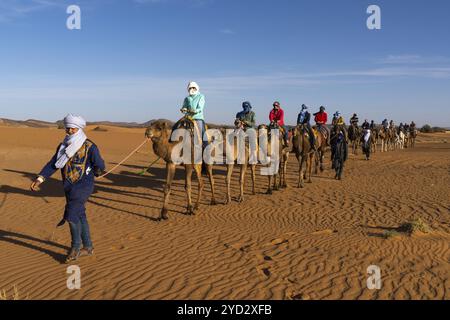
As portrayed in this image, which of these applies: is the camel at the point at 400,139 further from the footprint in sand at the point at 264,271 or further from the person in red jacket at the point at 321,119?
the footprint in sand at the point at 264,271

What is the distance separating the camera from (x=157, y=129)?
9.25m

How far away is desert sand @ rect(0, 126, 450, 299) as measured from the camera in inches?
231

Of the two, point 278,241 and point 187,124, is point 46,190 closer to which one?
point 187,124

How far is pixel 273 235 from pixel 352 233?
176 cm

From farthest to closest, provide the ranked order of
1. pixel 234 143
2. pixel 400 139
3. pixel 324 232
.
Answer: pixel 400 139, pixel 234 143, pixel 324 232

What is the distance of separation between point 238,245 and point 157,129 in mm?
3366

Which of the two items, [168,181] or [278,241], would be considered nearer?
[278,241]

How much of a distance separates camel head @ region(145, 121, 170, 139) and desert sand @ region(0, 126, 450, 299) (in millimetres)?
2195

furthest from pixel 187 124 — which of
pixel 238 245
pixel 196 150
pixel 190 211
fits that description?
pixel 238 245

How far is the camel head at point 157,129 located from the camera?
905 cm

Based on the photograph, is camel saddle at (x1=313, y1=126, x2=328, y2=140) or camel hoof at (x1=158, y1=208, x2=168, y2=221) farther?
camel saddle at (x1=313, y1=126, x2=328, y2=140)

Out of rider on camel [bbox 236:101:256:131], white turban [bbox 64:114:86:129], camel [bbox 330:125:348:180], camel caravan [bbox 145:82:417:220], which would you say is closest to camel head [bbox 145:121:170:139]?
camel caravan [bbox 145:82:417:220]

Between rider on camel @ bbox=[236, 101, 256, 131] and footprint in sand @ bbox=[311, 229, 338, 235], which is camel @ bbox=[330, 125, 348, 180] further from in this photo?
footprint in sand @ bbox=[311, 229, 338, 235]

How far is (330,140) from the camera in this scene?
18938 mm
